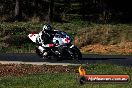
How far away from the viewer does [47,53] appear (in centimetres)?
2469

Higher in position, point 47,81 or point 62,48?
point 47,81

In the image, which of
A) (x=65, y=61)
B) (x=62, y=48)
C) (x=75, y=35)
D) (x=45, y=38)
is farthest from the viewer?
(x=75, y=35)

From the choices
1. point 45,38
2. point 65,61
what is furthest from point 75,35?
point 65,61

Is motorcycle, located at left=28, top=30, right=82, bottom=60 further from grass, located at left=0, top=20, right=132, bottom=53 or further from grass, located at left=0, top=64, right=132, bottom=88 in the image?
grass, located at left=0, top=20, right=132, bottom=53

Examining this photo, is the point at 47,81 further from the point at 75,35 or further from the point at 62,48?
the point at 75,35

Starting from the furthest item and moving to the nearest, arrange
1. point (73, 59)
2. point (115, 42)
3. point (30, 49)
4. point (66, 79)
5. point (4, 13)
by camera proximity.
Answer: point (4, 13) → point (115, 42) → point (30, 49) → point (73, 59) → point (66, 79)

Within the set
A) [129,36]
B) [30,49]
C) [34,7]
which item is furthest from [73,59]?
[34,7]

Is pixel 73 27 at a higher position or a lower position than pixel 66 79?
lower

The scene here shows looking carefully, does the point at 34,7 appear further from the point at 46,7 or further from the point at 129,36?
the point at 129,36

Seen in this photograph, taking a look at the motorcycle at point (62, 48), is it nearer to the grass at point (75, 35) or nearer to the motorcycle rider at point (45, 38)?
the motorcycle rider at point (45, 38)

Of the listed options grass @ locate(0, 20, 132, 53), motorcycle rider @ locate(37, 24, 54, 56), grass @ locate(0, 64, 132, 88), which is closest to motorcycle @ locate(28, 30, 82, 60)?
motorcycle rider @ locate(37, 24, 54, 56)

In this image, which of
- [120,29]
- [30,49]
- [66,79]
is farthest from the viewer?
[120,29]

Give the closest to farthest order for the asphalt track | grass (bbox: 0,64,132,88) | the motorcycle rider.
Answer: grass (bbox: 0,64,132,88) → the asphalt track → the motorcycle rider

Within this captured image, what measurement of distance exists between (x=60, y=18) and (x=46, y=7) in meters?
5.70
